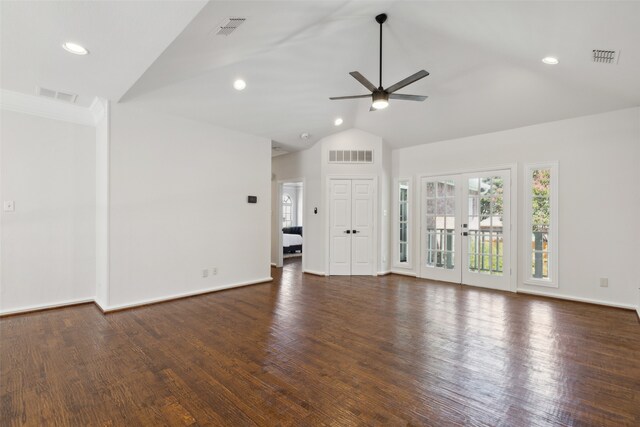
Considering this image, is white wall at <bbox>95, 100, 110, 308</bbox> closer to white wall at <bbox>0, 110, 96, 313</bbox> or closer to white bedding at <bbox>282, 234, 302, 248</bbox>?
white wall at <bbox>0, 110, 96, 313</bbox>

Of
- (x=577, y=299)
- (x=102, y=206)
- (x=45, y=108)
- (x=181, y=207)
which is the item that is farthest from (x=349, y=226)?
(x=45, y=108)

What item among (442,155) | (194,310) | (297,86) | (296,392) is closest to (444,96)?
(442,155)

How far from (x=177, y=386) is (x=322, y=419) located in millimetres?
1156

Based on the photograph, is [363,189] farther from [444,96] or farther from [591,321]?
[591,321]

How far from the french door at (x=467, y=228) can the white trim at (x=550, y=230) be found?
0.24 meters

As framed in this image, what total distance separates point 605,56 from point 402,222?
4.08 m

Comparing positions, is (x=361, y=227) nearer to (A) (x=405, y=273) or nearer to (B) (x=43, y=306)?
(A) (x=405, y=273)

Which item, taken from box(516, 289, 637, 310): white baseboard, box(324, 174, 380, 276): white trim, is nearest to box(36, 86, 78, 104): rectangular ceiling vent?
box(324, 174, 380, 276): white trim

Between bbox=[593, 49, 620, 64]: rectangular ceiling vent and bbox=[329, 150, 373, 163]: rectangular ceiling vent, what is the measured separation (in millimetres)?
3720

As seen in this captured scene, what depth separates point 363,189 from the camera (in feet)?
21.0

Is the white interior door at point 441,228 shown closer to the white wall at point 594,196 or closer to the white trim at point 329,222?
the white trim at point 329,222

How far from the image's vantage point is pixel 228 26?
9.02 ft

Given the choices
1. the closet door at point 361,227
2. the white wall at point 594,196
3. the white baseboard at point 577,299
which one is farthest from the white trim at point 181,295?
the white wall at point 594,196

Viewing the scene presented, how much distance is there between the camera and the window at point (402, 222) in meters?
6.54
